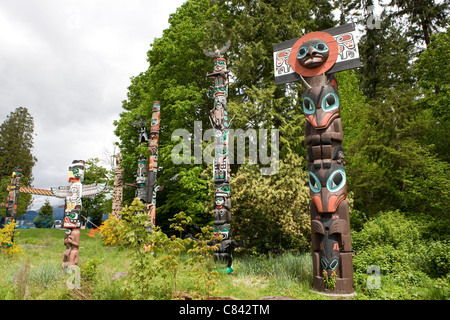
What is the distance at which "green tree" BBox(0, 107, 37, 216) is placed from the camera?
29.3 metres

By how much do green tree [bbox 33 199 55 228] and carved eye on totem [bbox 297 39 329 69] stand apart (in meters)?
34.0

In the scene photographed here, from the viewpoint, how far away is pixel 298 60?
7699mm

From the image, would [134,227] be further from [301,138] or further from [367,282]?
[301,138]

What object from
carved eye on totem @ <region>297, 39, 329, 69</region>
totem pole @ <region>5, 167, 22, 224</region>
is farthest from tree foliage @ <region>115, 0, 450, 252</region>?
totem pole @ <region>5, 167, 22, 224</region>

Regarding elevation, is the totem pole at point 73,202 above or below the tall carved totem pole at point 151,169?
below

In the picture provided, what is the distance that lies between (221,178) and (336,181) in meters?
3.96

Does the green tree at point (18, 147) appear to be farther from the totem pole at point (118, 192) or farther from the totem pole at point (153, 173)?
the totem pole at point (153, 173)

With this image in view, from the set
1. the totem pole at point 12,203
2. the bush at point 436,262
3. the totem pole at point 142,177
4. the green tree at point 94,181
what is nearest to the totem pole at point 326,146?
the bush at point 436,262

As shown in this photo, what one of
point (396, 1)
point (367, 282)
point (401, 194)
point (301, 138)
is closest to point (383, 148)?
point (401, 194)

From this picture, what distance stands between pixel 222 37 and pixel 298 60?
34.0 ft

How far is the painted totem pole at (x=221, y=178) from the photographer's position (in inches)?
347

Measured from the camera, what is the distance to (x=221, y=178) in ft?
31.5

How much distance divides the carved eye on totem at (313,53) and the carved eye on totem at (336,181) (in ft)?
9.20

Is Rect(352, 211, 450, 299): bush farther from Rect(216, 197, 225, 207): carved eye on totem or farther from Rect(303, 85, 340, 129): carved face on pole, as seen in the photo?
Rect(216, 197, 225, 207): carved eye on totem
